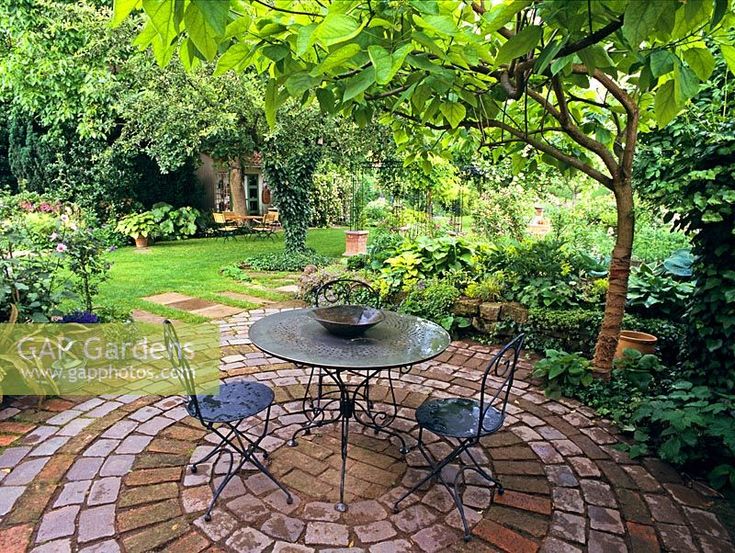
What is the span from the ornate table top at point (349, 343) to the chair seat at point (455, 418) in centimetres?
29

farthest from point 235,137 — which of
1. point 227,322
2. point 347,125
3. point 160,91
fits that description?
point 227,322

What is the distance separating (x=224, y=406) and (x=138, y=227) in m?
9.12

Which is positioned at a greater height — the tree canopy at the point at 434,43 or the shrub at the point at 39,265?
the tree canopy at the point at 434,43

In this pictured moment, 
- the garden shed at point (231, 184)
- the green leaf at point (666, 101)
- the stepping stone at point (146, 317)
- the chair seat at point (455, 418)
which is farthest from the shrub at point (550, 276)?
the garden shed at point (231, 184)

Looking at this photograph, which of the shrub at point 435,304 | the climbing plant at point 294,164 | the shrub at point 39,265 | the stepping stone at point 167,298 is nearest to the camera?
the shrub at point 39,265

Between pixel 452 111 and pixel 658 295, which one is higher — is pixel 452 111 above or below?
above

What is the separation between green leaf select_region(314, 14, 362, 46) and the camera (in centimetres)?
103

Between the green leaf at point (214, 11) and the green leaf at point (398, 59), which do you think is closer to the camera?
the green leaf at point (214, 11)

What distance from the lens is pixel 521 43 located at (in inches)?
45.0

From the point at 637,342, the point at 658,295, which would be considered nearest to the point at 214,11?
the point at 637,342

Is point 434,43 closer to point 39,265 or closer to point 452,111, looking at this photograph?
point 452,111

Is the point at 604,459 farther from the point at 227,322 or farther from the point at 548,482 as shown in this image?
the point at 227,322

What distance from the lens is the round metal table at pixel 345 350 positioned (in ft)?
6.58

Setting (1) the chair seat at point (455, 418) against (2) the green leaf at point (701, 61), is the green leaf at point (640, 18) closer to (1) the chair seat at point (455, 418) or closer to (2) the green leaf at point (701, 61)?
(2) the green leaf at point (701, 61)
